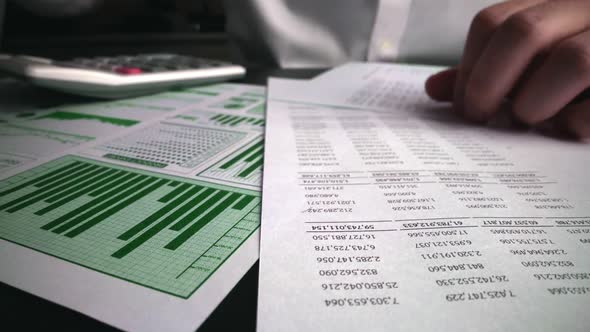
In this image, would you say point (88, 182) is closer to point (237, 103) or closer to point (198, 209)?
point (198, 209)

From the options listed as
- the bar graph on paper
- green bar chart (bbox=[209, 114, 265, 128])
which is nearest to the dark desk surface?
the bar graph on paper

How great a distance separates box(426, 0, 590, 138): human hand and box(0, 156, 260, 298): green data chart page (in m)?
0.28

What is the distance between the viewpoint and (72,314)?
0.46 feet

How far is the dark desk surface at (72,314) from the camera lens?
138 mm

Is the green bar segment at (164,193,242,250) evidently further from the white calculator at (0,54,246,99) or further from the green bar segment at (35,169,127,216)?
the white calculator at (0,54,246,99)

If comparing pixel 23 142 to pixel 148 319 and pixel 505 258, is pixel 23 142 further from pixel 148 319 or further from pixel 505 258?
pixel 505 258

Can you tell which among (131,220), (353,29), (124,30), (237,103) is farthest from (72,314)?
(124,30)

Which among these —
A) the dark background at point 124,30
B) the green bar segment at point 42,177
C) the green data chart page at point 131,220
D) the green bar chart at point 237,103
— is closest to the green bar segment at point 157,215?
the green data chart page at point 131,220

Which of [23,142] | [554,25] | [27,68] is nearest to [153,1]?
[27,68]

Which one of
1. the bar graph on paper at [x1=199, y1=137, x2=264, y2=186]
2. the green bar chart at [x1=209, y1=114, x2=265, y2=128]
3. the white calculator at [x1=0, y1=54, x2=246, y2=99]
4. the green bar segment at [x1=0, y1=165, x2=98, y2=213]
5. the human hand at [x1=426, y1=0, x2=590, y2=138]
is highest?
the human hand at [x1=426, y1=0, x2=590, y2=138]

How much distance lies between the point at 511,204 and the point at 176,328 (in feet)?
0.66

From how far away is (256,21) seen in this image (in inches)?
31.1

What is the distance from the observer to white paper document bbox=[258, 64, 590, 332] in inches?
5.6

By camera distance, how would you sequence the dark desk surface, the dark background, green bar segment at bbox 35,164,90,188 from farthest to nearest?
the dark background → green bar segment at bbox 35,164,90,188 → the dark desk surface
